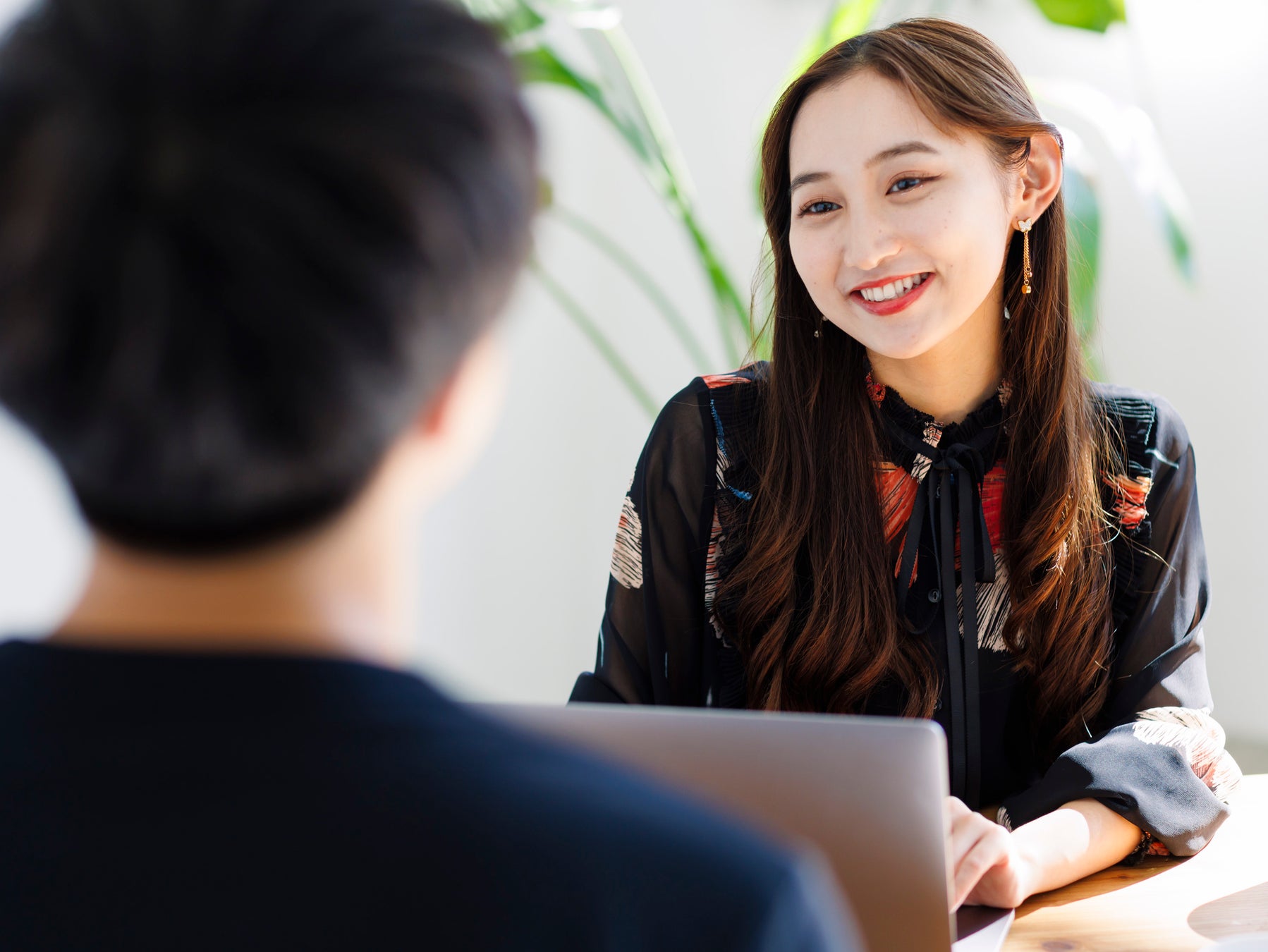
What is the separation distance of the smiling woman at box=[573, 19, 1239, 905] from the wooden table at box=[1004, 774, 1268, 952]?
0.20 meters

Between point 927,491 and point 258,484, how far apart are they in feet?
3.60

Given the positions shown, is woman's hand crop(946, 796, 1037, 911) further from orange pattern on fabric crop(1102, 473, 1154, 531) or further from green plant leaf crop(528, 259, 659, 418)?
green plant leaf crop(528, 259, 659, 418)

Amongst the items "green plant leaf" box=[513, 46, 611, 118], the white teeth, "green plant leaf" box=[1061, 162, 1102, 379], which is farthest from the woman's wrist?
"green plant leaf" box=[513, 46, 611, 118]

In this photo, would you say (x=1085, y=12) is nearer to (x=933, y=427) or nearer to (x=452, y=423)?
(x=933, y=427)

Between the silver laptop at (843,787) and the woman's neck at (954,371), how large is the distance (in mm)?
782

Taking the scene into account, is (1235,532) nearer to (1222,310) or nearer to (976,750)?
(1222,310)

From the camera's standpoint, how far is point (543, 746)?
14.0 inches

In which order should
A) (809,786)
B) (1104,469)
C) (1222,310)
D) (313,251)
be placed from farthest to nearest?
(1222,310)
(1104,469)
(809,786)
(313,251)

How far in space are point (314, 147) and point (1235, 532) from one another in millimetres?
2551

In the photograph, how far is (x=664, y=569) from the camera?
1.38 metres

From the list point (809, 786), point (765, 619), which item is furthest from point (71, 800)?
point (765, 619)

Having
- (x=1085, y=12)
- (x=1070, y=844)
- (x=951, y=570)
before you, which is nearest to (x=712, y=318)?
(x=1085, y=12)

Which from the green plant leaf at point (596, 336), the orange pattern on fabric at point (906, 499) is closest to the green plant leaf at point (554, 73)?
the green plant leaf at point (596, 336)

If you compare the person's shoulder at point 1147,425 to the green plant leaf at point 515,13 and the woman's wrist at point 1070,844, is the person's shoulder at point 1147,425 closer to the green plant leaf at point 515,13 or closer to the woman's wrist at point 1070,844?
the woman's wrist at point 1070,844
